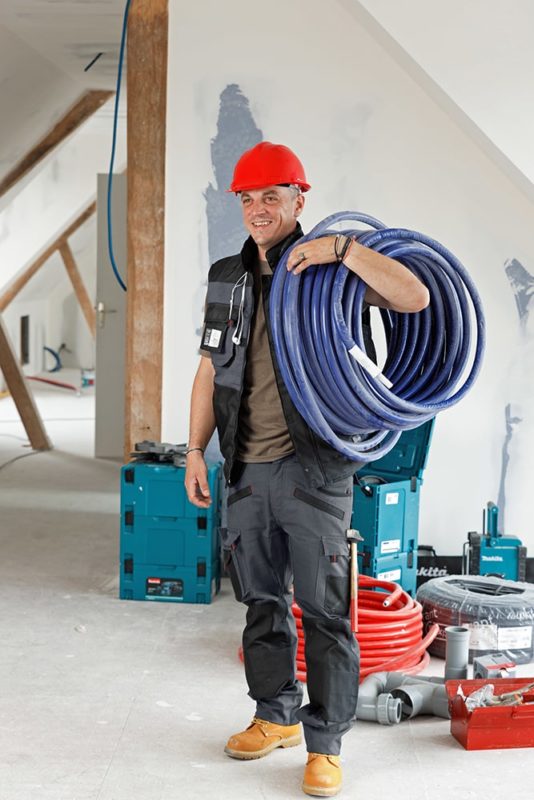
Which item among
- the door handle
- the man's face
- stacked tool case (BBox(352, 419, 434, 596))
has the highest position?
the man's face

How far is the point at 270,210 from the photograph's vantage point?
2.85 m

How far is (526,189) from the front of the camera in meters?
4.74

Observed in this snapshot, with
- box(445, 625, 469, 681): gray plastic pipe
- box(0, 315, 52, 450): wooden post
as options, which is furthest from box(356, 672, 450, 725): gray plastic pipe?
box(0, 315, 52, 450): wooden post

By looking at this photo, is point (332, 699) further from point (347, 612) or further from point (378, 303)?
point (378, 303)

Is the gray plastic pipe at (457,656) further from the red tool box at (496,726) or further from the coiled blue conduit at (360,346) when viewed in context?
the coiled blue conduit at (360,346)

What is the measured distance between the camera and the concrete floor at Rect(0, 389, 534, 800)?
2934mm

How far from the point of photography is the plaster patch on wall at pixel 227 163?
4.91 meters

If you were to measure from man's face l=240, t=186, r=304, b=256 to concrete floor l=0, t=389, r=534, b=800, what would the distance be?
56.2 inches

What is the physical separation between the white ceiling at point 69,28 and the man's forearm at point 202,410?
10.7 feet

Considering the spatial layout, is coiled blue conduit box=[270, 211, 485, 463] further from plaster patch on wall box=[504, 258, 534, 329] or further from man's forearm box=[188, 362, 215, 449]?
plaster patch on wall box=[504, 258, 534, 329]

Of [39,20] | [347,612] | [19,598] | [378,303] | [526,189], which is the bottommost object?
[19,598]

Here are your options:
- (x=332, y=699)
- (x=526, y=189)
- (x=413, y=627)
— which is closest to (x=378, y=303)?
(x=332, y=699)

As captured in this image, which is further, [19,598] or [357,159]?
[357,159]

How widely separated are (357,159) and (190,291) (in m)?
0.94
